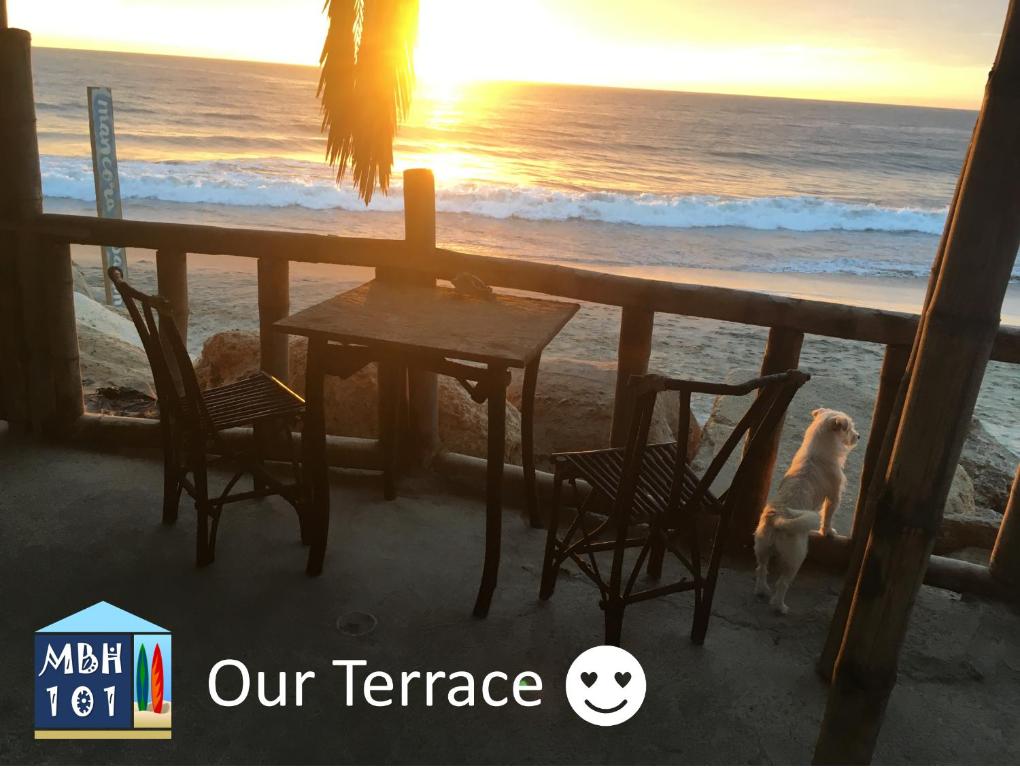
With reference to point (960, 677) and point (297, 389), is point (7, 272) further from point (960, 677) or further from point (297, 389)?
point (960, 677)

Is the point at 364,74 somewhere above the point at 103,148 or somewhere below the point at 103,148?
above

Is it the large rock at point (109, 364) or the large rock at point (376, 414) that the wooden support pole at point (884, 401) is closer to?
the large rock at point (376, 414)

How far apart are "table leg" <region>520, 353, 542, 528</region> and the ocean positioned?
9.74m

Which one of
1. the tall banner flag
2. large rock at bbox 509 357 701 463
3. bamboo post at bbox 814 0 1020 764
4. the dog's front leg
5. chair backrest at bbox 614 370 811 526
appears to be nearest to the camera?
bamboo post at bbox 814 0 1020 764

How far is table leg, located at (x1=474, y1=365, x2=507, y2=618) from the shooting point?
2326mm

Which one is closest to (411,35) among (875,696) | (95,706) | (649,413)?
(649,413)

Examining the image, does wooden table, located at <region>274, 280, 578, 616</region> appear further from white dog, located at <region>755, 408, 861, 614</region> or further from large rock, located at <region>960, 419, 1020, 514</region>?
large rock, located at <region>960, 419, 1020, 514</region>

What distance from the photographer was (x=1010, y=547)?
2721 mm

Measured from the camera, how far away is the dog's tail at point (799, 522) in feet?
8.00

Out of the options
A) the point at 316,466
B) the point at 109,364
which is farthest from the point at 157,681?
the point at 109,364

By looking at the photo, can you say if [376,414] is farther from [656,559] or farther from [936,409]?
[936,409]

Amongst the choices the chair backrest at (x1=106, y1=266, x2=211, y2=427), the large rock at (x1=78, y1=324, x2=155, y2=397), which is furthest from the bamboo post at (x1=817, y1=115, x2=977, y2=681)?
the large rock at (x1=78, y1=324, x2=155, y2=397)

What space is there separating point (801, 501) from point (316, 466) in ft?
4.98

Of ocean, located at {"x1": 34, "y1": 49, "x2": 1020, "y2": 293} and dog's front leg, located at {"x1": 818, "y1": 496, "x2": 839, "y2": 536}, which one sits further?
ocean, located at {"x1": 34, "y1": 49, "x2": 1020, "y2": 293}
